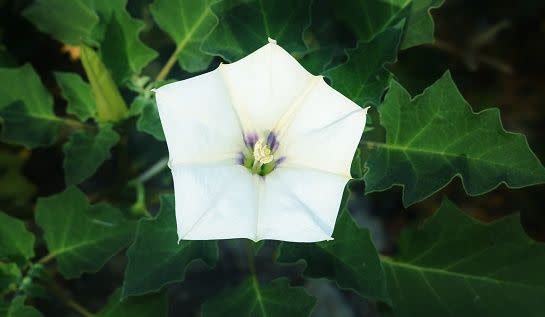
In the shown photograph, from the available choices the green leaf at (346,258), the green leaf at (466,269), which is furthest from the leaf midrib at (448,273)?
the green leaf at (346,258)

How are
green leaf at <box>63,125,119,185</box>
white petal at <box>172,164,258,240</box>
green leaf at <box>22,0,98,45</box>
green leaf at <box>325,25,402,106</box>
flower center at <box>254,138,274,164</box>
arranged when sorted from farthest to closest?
green leaf at <box>22,0,98,45</box> < green leaf at <box>63,125,119,185</box> < green leaf at <box>325,25,402,106</box> < flower center at <box>254,138,274,164</box> < white petal at <box>172,164,258,240</box>

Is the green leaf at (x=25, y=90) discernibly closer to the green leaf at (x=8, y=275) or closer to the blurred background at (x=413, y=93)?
the blurred background at (x=413, y=93)

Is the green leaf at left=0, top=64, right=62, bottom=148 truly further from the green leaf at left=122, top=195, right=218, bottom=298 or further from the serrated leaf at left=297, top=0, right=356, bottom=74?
the serrated leaf at left=297, top=0, right=356, bottom=74

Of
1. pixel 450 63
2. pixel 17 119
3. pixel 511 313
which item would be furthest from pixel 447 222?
pixel 17 119

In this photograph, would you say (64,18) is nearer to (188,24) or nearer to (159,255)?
(188,24)

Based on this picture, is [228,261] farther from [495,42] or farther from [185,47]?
[495,42]

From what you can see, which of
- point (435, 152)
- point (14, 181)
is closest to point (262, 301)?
point (435, 152)

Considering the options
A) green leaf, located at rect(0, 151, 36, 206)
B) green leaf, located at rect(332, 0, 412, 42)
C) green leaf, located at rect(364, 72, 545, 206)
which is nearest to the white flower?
green leaf, located at rect(364, 72, 545, 206)

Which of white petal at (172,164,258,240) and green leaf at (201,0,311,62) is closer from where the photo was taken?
white petal at (172,164,258,240)
